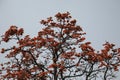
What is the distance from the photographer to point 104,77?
2597 centimetres

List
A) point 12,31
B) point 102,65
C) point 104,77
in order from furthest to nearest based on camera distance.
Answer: point 104,77 → point 102,65 → point 12,31

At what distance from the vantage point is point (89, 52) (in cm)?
1769

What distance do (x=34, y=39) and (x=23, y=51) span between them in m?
1.05

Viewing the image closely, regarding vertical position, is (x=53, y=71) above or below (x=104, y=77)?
below

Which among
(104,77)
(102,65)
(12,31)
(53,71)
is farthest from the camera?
(104,77)

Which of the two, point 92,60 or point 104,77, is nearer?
point 92,60

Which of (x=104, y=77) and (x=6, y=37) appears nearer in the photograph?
(x=6, y=37)

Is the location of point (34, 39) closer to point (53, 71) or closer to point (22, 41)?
point (22, 41)

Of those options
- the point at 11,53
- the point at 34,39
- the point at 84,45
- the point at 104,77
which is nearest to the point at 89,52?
the point at 84,45

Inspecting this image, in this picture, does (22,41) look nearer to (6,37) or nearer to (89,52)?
(6,37)

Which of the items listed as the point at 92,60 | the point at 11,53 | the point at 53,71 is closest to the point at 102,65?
the point at 92,60

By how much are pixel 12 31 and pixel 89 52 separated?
4891 millimetres

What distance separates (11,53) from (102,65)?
6307mm

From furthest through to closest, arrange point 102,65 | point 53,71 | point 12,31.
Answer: point 102,65 < point 53,71 < point 12,31
